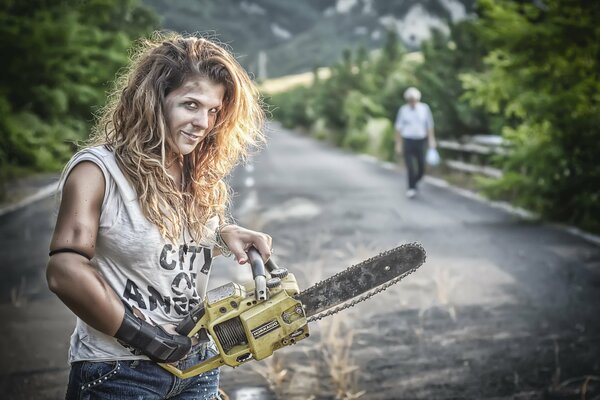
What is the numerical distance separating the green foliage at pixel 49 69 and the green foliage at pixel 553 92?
10.0m

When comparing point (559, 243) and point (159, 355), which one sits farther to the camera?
point (559, 243)

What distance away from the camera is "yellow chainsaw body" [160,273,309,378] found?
210 cm

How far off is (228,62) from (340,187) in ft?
49.7

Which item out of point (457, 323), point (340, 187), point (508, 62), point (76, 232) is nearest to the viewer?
point (76, 232)

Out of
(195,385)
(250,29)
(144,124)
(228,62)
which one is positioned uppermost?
(250,29)

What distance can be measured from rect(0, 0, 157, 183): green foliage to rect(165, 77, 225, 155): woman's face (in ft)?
47.6

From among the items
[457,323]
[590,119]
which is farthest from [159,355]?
[590,119]

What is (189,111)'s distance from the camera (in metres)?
2.18

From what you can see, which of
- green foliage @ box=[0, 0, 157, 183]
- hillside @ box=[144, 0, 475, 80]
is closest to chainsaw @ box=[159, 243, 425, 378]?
green foliage @ box=[0, 0, 157, 183]

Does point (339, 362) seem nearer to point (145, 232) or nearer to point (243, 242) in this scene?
point (243, 242)

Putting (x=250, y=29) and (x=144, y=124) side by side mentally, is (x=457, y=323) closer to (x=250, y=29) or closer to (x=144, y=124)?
(x=144, y=124)

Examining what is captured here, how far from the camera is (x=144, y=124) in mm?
2113

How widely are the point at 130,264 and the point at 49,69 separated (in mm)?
19222

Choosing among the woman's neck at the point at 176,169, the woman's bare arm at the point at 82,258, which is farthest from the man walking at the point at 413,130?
the woman's bare arm at the point at 82,258
